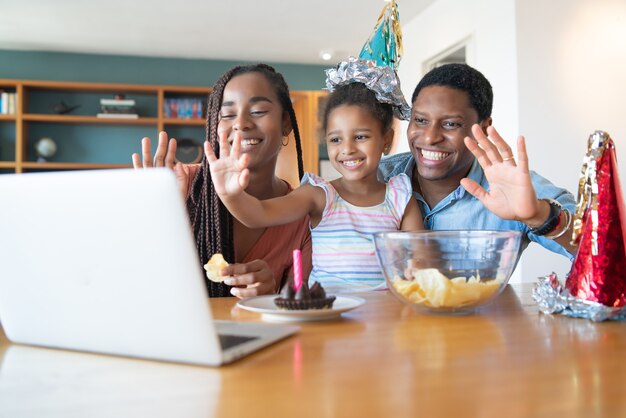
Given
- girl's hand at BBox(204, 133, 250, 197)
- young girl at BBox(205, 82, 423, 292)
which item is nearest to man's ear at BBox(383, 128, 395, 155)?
young girl at BBox(205, 82, 423, 292)

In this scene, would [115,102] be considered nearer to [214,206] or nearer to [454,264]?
[214,206]

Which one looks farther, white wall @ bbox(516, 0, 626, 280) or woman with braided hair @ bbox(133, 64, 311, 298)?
white wall @ bbox(516, 0, 626, 280)

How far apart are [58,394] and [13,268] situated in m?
0.24

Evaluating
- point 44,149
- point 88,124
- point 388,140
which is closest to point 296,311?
point 388,140

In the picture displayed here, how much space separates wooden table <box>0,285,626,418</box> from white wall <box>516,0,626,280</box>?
3301 mm

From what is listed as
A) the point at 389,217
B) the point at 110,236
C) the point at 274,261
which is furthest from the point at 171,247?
the point at 274,261

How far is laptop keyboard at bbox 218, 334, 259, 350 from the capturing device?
68cm

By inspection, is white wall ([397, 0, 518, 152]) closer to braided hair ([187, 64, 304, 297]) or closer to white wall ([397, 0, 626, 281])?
white wall ([397, 0, 626, 281])

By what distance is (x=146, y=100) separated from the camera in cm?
651

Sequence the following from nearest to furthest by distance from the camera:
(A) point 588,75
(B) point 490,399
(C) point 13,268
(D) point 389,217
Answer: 1. (B) point 490,399
2. (C) point 13,268
3. (D) point 389,217
4. (A) point 588,75

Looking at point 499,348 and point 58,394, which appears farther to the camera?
point 499,348

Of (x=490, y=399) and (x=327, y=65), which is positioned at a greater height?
(x=327, y=65)

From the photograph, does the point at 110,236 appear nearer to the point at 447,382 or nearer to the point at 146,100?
the point at 447,382

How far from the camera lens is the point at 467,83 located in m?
1.76
